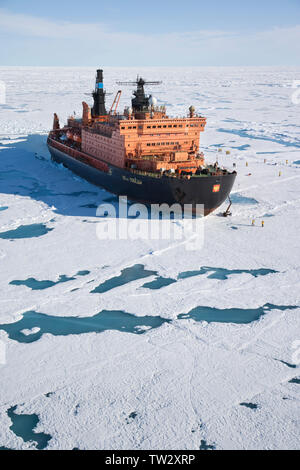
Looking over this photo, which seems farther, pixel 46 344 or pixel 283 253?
pixel 283 253

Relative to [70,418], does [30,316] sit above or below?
above

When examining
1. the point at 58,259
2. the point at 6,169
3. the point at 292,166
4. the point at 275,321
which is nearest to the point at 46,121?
the point at 6,169

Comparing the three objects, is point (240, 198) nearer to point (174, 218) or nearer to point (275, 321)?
point (174, 218)

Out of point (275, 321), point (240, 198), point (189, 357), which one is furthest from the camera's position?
point (240, 198)

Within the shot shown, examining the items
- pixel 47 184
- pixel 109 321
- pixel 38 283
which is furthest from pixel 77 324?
pixel 47 184

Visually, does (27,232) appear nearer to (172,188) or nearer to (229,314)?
(172,188)

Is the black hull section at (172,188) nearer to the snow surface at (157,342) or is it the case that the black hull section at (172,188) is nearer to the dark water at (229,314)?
the snow surface at (157,342)

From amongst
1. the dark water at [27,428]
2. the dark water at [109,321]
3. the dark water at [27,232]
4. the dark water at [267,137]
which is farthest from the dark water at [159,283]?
the dark water at [267,137]
